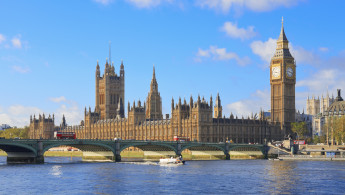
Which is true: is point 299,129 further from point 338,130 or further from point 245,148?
point 245,148

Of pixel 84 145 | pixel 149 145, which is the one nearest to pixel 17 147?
pixel 84 145

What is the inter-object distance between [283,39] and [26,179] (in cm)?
13219

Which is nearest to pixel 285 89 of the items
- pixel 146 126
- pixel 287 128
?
pixel 287 128

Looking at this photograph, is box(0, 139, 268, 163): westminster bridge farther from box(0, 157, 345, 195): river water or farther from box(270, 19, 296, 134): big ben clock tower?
box(270, 19, 296, 134): big ben clock tower

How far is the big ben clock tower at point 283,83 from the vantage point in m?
193

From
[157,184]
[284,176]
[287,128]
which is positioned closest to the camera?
[157,184]

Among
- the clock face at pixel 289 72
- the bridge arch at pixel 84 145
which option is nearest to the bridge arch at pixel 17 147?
the bridge arch at pixel 84 145

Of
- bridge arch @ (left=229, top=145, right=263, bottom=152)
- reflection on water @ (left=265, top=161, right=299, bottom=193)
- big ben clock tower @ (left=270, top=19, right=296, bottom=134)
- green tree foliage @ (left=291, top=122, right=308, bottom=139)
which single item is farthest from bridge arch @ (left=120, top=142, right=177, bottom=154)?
big ben clock tower @ (left=270, top=19, right=296, bottom=134)

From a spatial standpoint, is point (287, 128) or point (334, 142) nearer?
point (334, 142)

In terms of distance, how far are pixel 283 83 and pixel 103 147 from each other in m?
88.0

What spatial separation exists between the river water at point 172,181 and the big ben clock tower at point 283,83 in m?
95.1

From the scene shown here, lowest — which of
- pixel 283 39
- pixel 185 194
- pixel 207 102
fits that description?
pixel 185 194

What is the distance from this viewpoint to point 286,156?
14062cm

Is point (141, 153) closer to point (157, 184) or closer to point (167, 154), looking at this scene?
point (167, 154)
